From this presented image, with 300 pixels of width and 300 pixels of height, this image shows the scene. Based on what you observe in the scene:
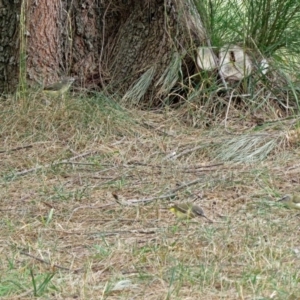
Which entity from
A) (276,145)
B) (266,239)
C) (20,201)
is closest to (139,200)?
(20,201)

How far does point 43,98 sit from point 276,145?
184cm

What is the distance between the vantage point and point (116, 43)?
277 inches

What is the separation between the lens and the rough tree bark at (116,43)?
660 centimetres

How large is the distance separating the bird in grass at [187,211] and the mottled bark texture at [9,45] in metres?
2.78

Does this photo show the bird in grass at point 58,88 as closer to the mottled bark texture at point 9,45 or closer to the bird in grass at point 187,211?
the mottled bark texture at point 9,45

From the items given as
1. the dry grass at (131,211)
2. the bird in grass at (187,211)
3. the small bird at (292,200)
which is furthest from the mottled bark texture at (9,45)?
the small bird at (292,200)

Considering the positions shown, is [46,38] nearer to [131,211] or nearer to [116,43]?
[116,43]

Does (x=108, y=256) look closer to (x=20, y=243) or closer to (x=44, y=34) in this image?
(x=20, y=243)

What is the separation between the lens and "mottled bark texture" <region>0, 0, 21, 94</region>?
657 cm

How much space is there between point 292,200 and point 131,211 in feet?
2.84

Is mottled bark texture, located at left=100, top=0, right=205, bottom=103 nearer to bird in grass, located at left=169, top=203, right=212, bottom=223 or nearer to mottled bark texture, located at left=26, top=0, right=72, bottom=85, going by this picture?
mottled bark texture, located at left=26, top=0, right=72, bottom=85

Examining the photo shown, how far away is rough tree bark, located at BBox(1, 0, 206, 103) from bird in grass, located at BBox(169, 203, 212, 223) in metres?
2.43

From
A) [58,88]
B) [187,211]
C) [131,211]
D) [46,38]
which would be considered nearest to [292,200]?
[187,211]

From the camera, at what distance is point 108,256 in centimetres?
361
